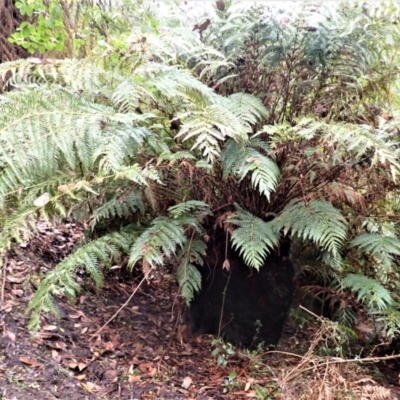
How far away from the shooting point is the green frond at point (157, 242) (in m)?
1.54

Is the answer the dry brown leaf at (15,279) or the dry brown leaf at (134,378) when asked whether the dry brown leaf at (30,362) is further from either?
the dry brown leaf at (15,279)

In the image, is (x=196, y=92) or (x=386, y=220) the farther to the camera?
(x=386, y=220)

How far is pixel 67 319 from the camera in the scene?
1.92m

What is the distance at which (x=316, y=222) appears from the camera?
167 cm

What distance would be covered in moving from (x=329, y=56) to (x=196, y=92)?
67cm

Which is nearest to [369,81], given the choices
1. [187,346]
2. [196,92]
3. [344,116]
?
[344,116]

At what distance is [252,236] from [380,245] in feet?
1.85

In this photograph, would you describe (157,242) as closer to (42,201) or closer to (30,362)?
(42,201)

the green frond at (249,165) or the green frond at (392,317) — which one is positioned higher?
the green frond at (249,165)

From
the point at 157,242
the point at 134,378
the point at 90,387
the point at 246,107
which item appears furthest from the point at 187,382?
the point at 246,107

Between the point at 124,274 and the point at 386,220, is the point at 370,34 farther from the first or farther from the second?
the point at 124,274

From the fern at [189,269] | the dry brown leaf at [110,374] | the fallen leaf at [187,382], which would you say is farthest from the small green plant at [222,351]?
the dry brown leaf at [110,374]

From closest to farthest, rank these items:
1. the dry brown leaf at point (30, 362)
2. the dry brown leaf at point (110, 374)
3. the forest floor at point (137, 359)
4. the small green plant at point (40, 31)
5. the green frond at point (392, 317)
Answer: the forest floor at point (137, 359) → the dry brown leaf at point (30, 362) → the dry brown leaf at point (110, 374) → the green frond at point (392, 317) → the small green plant at point (40, 31)

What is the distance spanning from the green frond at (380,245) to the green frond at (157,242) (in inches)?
30.3
